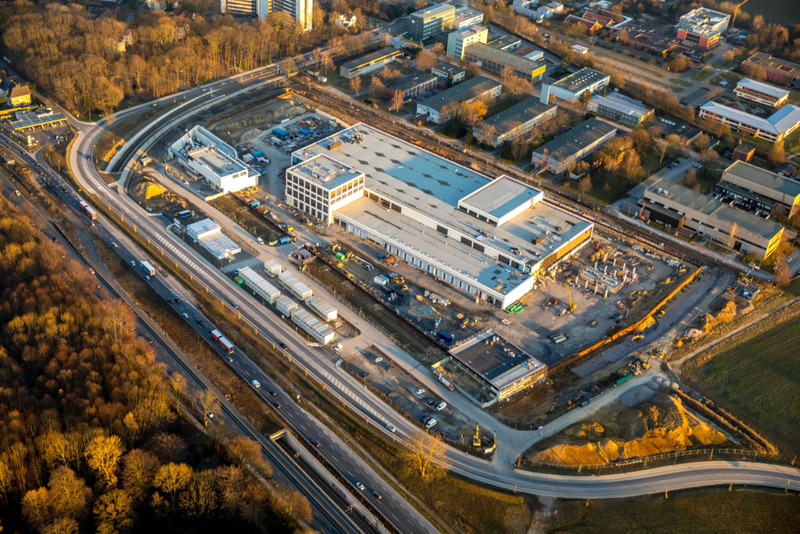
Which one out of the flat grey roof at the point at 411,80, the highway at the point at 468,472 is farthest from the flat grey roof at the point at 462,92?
the highway at the point at 468,472

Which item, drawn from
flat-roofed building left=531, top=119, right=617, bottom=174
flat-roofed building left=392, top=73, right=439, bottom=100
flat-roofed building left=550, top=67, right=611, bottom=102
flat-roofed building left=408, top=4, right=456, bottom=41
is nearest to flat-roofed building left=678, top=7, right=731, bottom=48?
flat-roofed building left=550, top=67, right=611, bottom=102

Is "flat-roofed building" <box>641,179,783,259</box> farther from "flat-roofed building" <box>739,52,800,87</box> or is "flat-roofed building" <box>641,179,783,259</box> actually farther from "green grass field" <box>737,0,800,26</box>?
"green grass field" <box>737,0,800,26</box>

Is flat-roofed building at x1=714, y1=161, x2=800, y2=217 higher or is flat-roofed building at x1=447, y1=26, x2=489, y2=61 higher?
flat-roofed building at x1=447, y1=26, x2=489, y2=61

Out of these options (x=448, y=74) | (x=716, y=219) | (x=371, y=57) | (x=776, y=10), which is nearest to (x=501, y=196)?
(x=716, y=219)

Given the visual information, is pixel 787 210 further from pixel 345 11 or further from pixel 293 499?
pixel 345 11

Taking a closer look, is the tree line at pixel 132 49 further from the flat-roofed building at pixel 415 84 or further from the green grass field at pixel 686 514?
the green grass field at pixel 686 514

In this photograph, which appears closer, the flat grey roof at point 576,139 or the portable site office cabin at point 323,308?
the portable site office cabin at point 323,308
